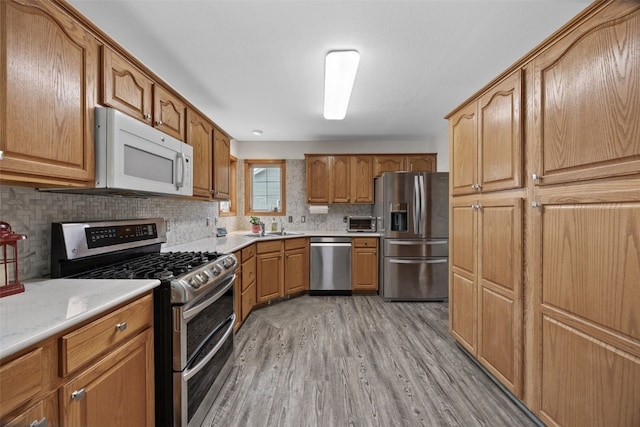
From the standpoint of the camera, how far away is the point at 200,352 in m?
1.59

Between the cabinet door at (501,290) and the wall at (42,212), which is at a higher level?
the wall at (42,212)

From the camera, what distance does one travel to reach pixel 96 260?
165cm

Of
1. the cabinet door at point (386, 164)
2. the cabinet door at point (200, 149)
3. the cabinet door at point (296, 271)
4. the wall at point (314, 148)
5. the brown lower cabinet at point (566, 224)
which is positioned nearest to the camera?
the brown lower cabinet at point (566, 224)

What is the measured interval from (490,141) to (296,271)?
2.79 metres

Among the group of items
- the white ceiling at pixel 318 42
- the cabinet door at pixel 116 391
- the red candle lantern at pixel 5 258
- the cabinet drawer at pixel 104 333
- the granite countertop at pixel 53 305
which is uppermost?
the white ceiling at pixel 318 42

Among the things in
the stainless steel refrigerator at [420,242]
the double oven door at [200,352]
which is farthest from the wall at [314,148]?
the double oven door at [200,352]

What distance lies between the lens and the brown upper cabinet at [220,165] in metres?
2.95

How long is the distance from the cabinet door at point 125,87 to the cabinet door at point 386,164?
3242mm

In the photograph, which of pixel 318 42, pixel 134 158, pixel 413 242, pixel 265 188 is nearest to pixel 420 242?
pixel 413 242

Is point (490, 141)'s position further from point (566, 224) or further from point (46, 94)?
point (46, 94)

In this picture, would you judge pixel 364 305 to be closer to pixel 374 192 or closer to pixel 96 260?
pixel 374 192

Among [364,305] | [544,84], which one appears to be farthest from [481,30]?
[364,305]

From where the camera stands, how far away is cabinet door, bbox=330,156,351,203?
175 inches

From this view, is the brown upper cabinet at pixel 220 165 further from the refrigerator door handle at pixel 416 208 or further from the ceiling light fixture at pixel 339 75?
the refrigerator door handle at pixel 416 208
